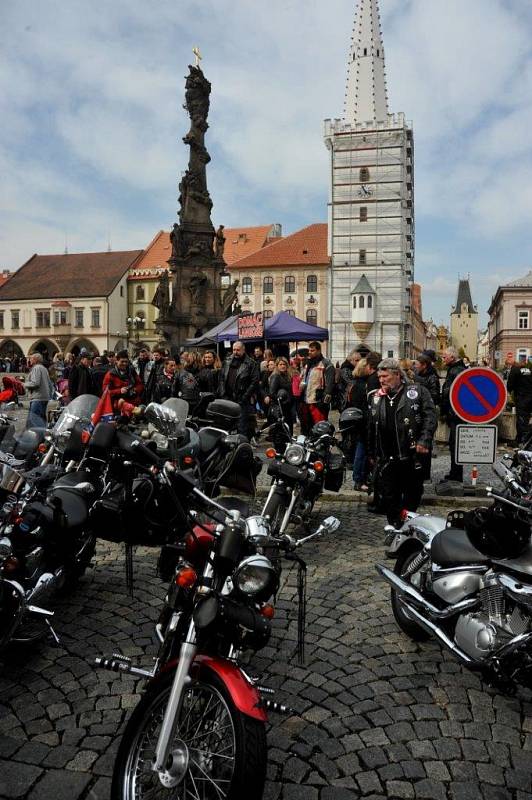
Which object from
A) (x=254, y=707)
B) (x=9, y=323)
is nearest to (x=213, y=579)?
(x=254, y=707)

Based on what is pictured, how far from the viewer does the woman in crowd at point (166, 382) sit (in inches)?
429

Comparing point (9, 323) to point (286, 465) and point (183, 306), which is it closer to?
point (183, 306)

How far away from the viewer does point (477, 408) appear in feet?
24.4

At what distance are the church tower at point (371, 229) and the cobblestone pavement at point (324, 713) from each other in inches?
2105

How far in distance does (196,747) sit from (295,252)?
2706 inches

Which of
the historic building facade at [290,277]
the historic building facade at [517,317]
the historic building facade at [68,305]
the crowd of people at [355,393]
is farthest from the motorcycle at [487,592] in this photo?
the historic building facade at [517,317]

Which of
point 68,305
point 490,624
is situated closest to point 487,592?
point 490,624

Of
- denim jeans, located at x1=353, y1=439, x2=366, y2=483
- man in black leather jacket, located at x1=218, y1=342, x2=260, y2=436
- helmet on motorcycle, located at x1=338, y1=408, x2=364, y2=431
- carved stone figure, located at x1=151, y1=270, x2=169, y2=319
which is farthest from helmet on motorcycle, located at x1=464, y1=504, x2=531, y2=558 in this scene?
carved stone figure, located at x1=151, y1=270, x2=169, y2=319

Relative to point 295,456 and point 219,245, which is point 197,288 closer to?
point 219,245

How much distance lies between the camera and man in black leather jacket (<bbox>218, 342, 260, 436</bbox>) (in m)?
10.3

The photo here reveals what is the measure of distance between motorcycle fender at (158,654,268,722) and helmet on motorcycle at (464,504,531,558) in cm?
149

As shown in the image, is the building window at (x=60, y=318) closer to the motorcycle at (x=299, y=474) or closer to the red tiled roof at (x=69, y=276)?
the red tiled roof at (x=69, y=276)

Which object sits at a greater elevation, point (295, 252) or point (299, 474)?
point (295, 252)

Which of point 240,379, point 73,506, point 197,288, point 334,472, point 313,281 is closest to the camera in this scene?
point 73,506
